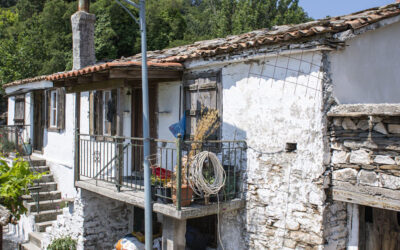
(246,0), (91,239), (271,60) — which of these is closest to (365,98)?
(271,60)

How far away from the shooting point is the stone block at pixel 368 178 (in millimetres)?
4840

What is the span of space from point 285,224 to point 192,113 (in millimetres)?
2791

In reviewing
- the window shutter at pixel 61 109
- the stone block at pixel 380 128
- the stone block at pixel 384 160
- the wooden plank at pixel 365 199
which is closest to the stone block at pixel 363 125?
the stone block at pixel 380 128

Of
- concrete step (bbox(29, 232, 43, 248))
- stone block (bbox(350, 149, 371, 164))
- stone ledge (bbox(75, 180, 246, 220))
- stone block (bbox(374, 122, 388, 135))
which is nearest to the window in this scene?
concrete step (bbox(29, 232, 43, 248))

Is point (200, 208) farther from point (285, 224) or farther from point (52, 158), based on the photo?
point (52, 158)

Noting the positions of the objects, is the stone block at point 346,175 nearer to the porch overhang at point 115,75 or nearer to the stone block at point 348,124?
the stone block at point 348,124

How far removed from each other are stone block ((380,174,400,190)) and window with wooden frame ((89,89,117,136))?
19.0 feet

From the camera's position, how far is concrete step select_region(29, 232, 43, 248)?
9.35 m

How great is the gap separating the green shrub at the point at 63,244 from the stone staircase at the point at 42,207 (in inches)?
35.4

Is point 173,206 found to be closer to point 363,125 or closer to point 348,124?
point 348,124

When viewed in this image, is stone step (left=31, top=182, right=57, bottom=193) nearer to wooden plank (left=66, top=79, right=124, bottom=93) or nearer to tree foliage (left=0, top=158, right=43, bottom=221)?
wooden plank (left=66, top=79, right=124, bottom=93)

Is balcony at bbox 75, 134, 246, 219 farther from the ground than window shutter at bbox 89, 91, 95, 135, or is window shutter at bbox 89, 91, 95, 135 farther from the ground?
window shutter at bbox 89, 91, 95, 135

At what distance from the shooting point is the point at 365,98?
5852mm

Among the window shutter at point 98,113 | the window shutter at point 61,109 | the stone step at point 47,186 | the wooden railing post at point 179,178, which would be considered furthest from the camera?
the window shutter at point 61,109
